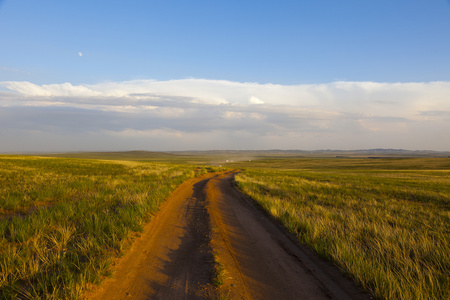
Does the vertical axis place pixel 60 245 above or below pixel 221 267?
above

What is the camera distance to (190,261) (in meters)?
5.20

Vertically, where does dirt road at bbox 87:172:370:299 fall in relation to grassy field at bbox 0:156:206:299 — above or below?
below

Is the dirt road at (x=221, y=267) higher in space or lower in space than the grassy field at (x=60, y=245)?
lower

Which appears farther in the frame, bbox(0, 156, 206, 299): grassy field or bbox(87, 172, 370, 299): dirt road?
bbox(87, 172, 370, 299): dirt road

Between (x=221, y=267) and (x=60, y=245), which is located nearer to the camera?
(x=221, y=267)

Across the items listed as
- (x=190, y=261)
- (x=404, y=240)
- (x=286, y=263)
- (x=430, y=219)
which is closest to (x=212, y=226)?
(x=190, y=261)

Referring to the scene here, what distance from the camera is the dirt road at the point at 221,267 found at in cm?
405

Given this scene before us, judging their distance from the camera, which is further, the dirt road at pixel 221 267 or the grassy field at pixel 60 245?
the dirt road at pixel 221 267

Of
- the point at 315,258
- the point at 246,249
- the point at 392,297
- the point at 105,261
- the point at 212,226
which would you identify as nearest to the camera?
the point at 392,297

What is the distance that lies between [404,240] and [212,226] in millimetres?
6145

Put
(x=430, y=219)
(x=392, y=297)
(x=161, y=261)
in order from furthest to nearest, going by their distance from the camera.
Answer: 1. (x=430, y=219)
2. (x=161, y=261)
3. (x=392, y=297)

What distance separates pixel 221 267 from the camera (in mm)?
4805

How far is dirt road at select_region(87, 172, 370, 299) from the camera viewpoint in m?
4.05

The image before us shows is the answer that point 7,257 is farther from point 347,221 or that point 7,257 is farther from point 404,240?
point 347,221
